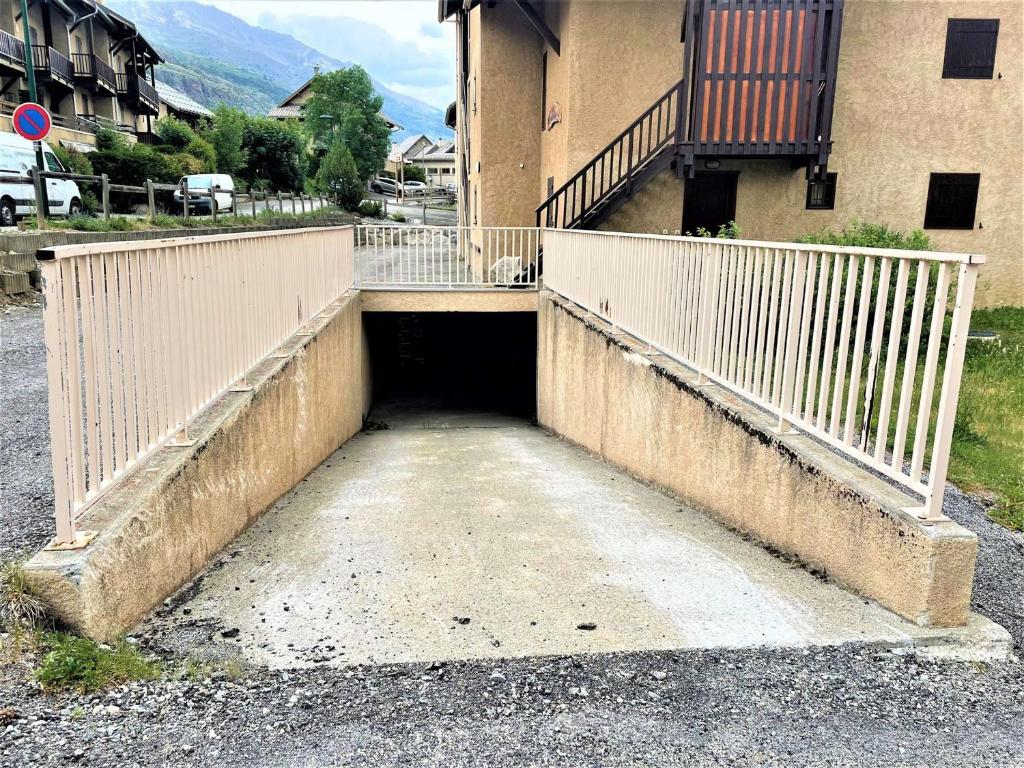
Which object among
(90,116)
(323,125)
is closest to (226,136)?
(90,116)

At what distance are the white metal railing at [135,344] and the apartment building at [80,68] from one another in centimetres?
3006

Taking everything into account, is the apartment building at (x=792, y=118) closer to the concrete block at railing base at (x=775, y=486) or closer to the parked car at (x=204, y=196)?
the concrete block at railing base at (x=775, y=486)

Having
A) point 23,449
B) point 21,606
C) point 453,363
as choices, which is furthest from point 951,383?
point 453,363

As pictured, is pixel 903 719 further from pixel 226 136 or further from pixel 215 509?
pixel 226 136

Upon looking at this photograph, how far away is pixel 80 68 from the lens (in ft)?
121

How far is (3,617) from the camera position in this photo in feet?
8.19

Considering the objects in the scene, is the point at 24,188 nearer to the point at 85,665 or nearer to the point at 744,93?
the point at 744,93

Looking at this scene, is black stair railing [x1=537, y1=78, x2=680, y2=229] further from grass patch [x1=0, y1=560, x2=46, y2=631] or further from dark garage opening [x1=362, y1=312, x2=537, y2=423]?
grass patch [x1=0, y1=560, x2=46, y2=631]

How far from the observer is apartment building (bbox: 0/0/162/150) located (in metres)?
30.9

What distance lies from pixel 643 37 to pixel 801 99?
2.81m

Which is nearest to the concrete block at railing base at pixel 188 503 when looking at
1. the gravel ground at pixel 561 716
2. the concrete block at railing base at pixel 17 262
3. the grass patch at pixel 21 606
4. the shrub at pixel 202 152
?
the grass patch at pixel 21 606

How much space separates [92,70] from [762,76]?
38.4 metres

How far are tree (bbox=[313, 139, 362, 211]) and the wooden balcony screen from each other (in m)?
29.3

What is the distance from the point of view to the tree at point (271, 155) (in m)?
42.6
